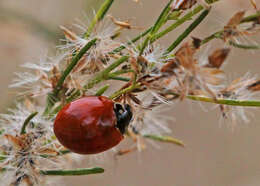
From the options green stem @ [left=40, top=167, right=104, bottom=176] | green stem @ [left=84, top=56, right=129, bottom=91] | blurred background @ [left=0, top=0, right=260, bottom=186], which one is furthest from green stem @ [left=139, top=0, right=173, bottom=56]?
blurred background @ [left=0, top=0, right=260, bottom=186]

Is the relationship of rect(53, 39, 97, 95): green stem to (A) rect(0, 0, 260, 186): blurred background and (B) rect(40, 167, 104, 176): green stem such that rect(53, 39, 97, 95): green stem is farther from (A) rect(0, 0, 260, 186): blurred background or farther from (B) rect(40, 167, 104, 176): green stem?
(A) rect(0, 0, 260, 186): blurred background

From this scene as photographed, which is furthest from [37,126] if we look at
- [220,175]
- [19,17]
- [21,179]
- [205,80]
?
[220,175]

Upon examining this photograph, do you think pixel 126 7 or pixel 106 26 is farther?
pixel 126 7

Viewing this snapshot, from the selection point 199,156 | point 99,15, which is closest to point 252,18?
point 99,15

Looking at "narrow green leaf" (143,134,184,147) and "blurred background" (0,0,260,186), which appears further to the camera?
"blurred background" (0,0,260,186)

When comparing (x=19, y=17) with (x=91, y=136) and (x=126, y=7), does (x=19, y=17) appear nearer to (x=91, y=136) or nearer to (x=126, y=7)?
(x=126, y=7)

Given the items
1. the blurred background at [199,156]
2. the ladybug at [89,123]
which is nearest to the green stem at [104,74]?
the ladybug at [89,123]

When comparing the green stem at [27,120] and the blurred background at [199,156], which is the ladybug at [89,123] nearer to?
the green stem at [27,120]
